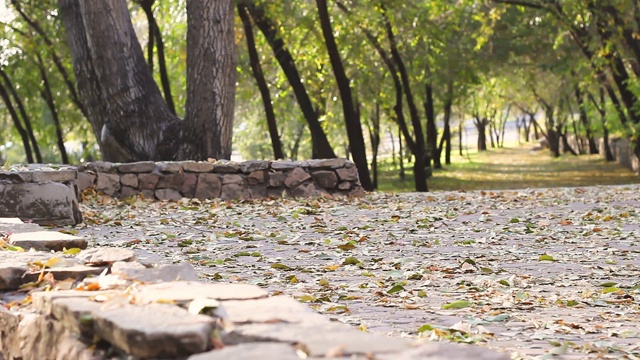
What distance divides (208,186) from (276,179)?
101 cm

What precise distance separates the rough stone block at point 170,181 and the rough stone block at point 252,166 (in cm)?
92

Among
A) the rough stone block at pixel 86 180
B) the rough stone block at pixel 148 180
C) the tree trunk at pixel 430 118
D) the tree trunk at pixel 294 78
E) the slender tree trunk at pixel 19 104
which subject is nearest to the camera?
the rough stone block at pixel 86 180

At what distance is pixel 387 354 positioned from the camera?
2760 mm

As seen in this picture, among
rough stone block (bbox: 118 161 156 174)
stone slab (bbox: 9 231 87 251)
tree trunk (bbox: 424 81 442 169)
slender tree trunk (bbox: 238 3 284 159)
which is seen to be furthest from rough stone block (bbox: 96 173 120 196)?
tree trunk (bbox: 424 81 442 169)

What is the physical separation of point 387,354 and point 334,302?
9.75 ft

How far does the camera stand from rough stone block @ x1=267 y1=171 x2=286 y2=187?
47.1 ft

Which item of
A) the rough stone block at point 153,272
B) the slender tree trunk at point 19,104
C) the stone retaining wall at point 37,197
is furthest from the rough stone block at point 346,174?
the slender tree trunk at point 19,104

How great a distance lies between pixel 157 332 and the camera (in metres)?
2.91

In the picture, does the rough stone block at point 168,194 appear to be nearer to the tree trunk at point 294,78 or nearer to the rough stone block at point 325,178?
the rough stone block at point 325,178

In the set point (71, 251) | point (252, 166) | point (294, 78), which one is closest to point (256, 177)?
point (252, 166)

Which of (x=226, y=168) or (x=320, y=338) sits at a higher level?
(x=226, y=168)

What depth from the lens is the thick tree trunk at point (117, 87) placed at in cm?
1520

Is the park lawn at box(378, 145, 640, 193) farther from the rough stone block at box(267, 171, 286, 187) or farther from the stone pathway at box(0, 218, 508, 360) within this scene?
the stone pathway at box(0, 218, 508, 360)

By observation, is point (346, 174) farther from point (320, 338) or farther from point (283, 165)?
point (320, 338)
